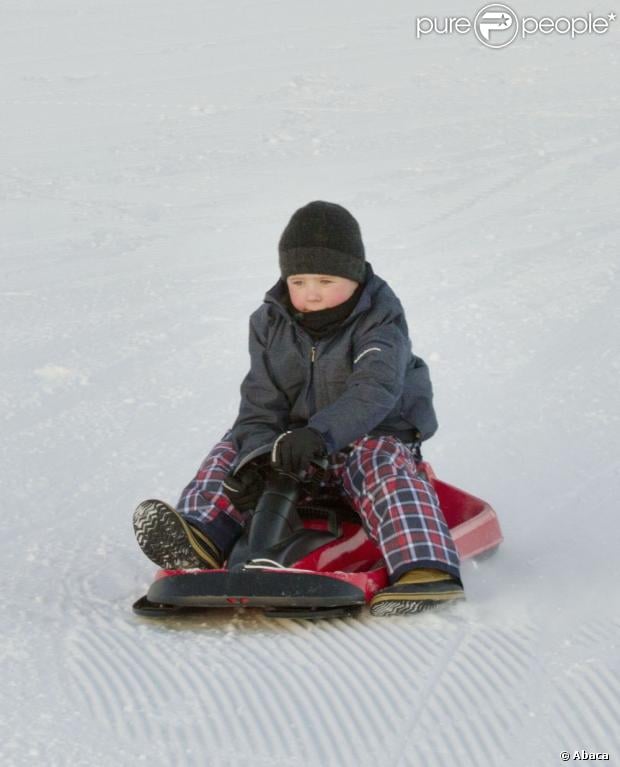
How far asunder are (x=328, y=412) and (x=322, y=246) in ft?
1.58

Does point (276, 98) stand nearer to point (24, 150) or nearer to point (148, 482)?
point (24, 150)

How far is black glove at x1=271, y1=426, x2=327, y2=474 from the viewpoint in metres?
3.31

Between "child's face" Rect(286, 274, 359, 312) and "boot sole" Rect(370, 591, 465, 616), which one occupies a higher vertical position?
"child's face" Rect(286, 274, 359, 312)

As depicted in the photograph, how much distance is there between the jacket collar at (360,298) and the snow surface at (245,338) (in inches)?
32.3

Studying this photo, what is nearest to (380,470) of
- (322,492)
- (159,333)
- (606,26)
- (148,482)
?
(322,492)

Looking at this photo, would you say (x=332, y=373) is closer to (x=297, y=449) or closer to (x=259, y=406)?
(x=259, y=406)

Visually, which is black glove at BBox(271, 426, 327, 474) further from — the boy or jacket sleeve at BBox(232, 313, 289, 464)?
jacket sleeve at BBox(232, 313, 289, 464)

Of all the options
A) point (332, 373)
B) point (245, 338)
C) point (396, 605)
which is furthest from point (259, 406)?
point (245, 338)

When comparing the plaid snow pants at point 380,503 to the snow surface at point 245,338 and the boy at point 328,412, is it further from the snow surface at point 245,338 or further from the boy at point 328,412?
the snow surface at point 245,338

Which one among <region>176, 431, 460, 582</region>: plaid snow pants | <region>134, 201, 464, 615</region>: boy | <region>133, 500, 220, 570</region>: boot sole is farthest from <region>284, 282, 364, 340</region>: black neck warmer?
<region>133, 500, 220, 570</region>: boot sole

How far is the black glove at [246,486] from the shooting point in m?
3.52

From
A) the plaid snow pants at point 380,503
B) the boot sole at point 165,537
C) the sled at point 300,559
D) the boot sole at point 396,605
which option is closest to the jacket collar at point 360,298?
the plaid snow pants at point 380,503

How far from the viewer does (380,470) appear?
3.46 metres

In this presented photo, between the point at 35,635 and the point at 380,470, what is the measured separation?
97 cm
